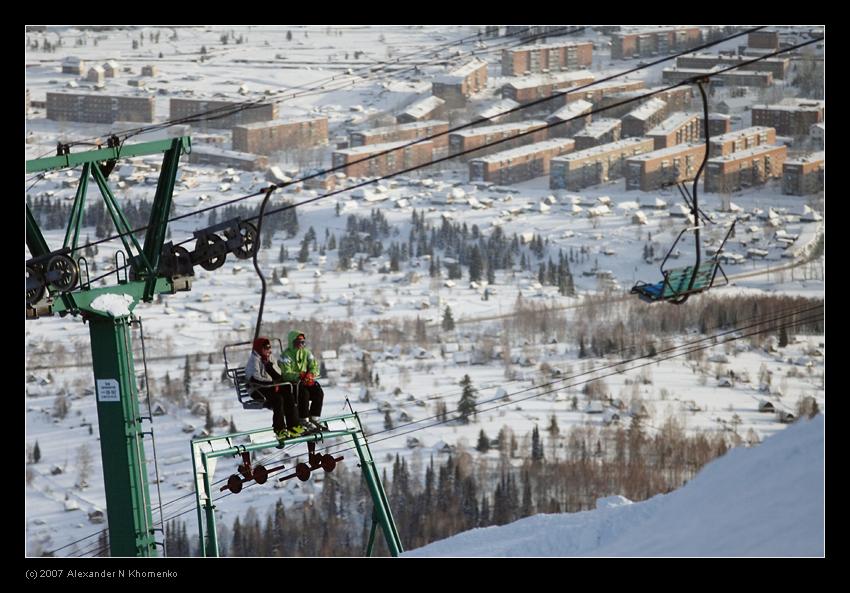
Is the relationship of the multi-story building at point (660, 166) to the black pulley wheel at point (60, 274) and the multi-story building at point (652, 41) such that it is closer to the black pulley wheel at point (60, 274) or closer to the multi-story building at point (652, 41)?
the multi-story building at point (652, 41)

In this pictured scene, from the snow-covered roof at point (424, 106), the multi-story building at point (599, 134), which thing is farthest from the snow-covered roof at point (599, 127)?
the snow-covered roof at point (424, 106)

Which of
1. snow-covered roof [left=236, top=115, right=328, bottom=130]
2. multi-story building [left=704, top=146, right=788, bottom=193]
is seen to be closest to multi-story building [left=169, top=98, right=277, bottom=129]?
snow-covered roof [left=236, top=115, right=328, bottom=130]

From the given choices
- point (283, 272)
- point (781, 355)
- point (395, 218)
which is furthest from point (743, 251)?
Result: point (283, 272)

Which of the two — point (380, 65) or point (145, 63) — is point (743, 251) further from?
point (145, 63)

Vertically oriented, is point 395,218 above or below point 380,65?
below

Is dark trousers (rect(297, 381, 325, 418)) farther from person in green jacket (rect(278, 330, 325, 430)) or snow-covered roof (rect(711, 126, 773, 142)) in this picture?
snow-covered roof (rect(711, 126, 773, 142))

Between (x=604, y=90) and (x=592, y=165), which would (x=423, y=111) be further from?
(x=592, y=165)

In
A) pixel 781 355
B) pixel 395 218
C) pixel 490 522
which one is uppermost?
pixel 395 218
